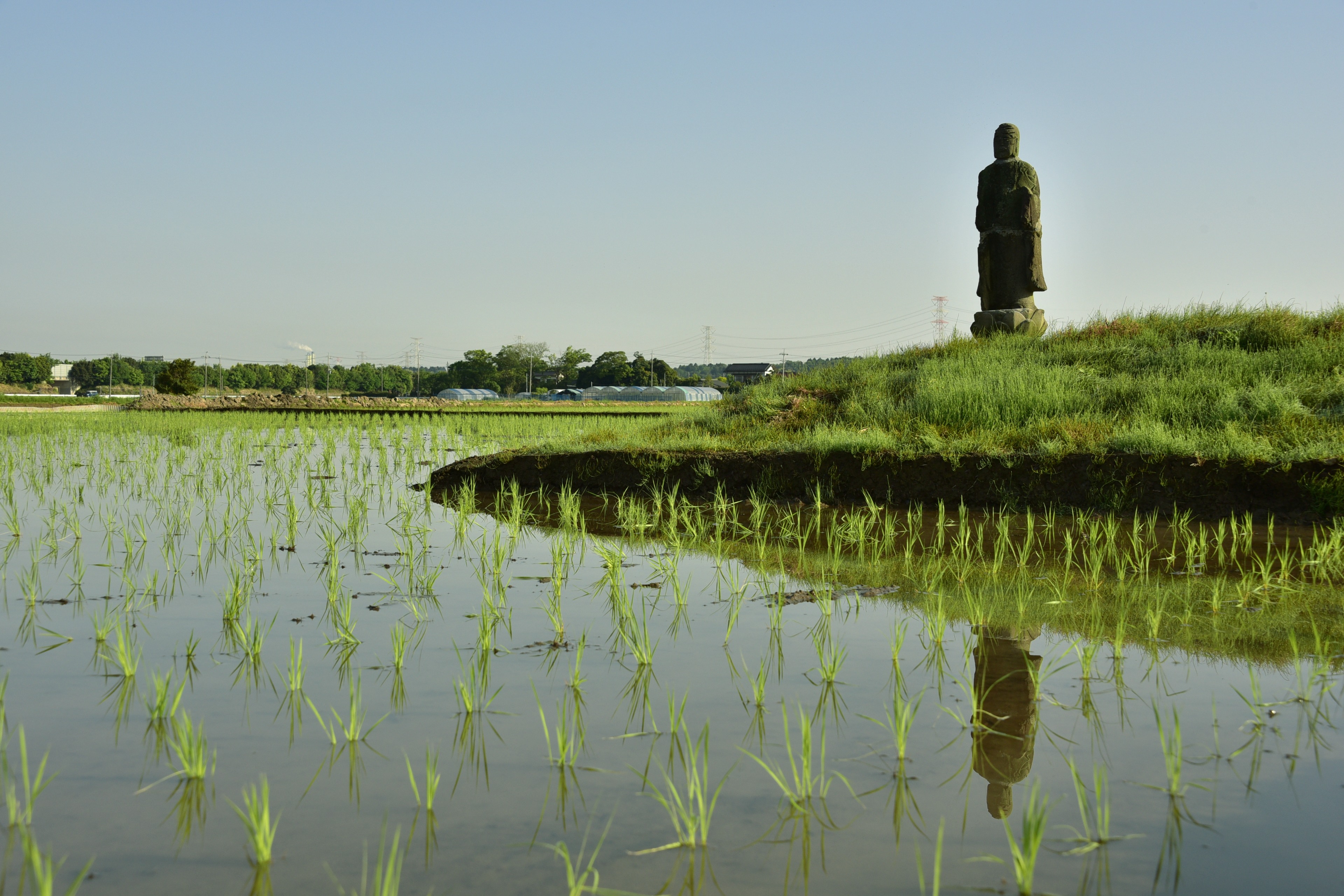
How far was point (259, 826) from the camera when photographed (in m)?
1.94

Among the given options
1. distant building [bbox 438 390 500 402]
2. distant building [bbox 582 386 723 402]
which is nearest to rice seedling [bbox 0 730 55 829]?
distant building [bbox 582 386 723 402]

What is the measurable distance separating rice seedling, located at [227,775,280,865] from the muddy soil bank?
5.68 meters

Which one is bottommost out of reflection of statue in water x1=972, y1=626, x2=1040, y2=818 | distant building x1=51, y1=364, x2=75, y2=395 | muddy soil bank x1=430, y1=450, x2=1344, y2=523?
reflection of statue in water x1=972, y1=626, x2=1040, y2=818

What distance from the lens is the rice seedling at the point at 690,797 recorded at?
78.8 inches

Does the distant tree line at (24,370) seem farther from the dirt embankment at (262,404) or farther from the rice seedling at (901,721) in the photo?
the rice seedling at (901,721)

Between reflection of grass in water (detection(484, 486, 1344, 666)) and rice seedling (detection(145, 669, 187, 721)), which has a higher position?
reflection of grass in water (detection(484, 486, 1344, 666))

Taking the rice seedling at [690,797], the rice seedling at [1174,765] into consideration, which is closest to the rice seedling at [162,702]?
the rice seedling at [690,797]

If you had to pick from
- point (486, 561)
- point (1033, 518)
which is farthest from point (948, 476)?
point (486, 561)

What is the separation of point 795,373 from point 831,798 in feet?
35.3

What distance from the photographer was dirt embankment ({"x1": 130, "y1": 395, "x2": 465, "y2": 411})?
28219 millimetres

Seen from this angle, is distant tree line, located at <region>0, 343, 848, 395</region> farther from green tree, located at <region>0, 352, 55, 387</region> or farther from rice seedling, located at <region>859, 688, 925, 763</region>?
rice seedling, located at <region>859, 688, 925, 763</region>

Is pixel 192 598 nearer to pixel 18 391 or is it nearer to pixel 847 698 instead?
pixel 847 698

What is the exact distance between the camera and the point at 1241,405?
8680 mm

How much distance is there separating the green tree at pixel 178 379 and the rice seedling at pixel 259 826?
140 feet
